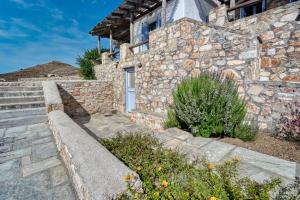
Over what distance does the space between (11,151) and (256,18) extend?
6089 mm

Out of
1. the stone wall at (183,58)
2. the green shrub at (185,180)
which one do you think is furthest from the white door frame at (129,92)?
the green shrub at (185,180)

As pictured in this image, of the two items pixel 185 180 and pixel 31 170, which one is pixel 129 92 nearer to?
pixel 31 170

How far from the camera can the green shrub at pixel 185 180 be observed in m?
1.25

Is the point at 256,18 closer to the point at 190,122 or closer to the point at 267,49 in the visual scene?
the point at 267,49

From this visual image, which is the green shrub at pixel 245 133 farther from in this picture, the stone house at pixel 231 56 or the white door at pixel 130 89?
the white door at pixel 130 89

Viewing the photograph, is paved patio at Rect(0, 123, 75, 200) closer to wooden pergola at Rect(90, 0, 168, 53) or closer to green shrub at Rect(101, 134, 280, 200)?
green shrub at Rect(101, 134, 280, 200)

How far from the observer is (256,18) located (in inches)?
172

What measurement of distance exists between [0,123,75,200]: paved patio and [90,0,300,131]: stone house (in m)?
2.89

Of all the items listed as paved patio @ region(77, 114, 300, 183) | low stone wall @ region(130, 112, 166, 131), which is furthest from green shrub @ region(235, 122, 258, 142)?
low stone wall @ region(130, 112, 166, 131)

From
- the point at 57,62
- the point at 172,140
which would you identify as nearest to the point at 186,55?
the point at 172,140

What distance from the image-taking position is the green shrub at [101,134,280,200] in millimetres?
1254

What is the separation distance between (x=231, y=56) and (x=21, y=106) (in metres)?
5.69

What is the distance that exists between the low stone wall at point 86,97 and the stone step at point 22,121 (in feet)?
9.42

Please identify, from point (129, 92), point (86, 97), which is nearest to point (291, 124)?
point (129, 92)
